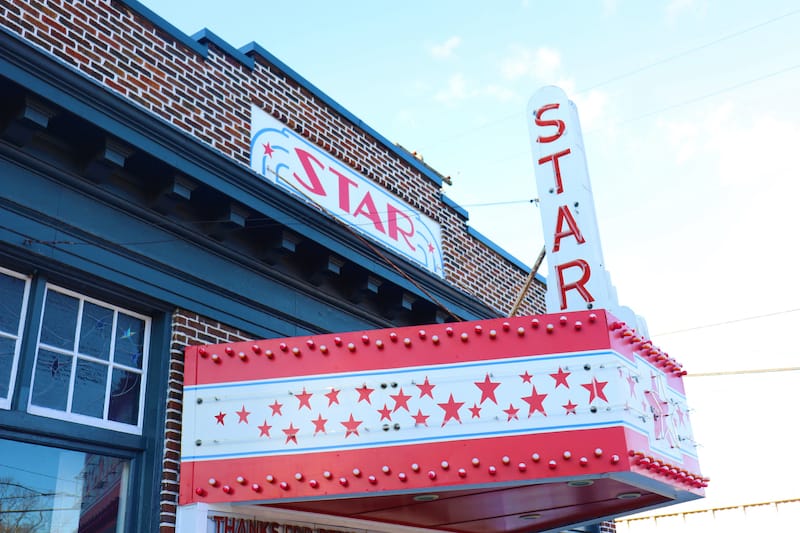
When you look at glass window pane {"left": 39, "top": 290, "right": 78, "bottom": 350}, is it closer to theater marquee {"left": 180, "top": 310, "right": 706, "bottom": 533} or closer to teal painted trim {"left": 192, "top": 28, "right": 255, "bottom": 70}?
theater marquee {"left": 180, "top": 310, "right": 706, "bottom": 533}

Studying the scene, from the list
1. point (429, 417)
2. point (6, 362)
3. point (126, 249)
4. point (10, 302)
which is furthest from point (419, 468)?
point (10, 302)

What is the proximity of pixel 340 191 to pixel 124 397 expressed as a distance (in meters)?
4.06

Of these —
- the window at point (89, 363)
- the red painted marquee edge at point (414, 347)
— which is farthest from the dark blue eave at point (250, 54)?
the red painted marquee edge at point (414, 347)

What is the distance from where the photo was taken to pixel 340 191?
406 inches

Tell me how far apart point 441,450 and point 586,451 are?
118 cm

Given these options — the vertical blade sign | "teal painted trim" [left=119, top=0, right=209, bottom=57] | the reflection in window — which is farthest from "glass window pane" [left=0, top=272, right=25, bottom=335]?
the vertical blade sign

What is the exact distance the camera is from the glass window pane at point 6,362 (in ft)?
20.8

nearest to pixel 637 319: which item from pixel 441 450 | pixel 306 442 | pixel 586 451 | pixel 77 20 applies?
pixel 586 451

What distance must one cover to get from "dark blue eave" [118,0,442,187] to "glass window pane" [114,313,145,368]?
3044 mm

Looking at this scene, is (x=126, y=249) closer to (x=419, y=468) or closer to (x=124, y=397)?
(x=124, y=397)

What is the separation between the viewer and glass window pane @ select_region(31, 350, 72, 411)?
659cm

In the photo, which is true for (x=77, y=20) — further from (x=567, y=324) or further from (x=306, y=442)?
(x=567, y=324)

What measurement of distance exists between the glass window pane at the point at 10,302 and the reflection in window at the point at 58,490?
898 mm

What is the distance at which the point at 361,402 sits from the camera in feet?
23.6
